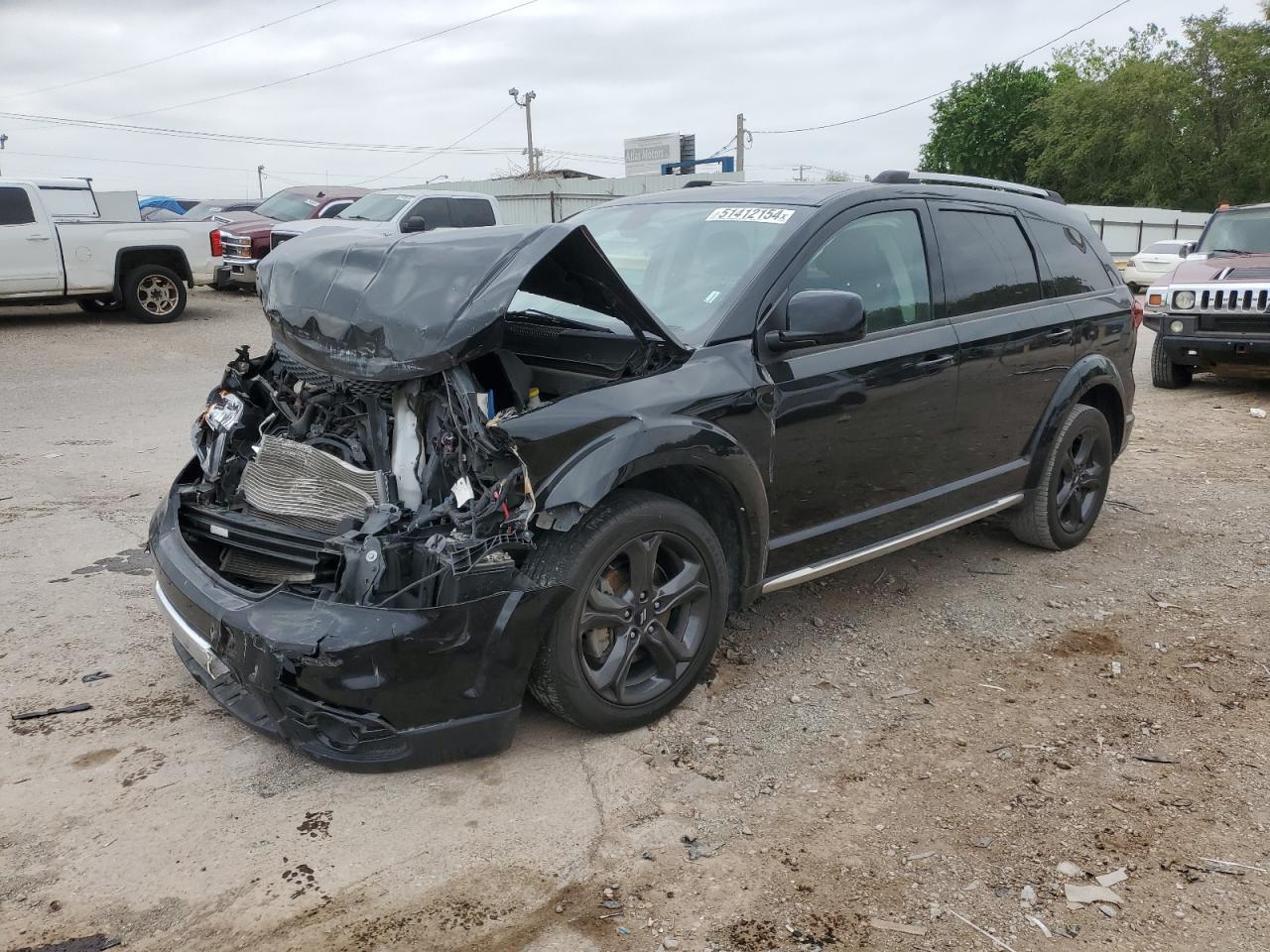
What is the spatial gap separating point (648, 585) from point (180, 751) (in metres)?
1.61

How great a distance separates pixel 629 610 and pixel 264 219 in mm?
16559

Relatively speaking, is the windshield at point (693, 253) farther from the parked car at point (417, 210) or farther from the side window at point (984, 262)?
the parked car at point (417, 210)

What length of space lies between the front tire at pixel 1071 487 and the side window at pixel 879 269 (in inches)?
55.7

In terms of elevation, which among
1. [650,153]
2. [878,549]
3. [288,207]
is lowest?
[878,549]

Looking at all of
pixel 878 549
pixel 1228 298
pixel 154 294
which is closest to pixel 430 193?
pixel 154 294

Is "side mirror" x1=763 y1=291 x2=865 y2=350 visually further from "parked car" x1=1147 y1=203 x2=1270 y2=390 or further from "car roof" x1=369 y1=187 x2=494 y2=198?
"car roof" x1=369 y1=187 x2=494 y2=198

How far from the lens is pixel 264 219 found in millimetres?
18016

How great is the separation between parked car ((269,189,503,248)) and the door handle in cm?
1207

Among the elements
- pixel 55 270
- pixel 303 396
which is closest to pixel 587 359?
pixel 303 396

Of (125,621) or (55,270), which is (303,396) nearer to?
(125,621)

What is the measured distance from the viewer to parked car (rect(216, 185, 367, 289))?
16969 mm

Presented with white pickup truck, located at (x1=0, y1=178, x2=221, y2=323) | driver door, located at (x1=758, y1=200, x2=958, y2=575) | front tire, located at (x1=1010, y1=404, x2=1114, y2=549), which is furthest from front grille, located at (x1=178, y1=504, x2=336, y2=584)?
white pickup truck, located at (x1=0, y1=178, x2=221, y2=323)

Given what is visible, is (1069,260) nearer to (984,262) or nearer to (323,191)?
(984,262)

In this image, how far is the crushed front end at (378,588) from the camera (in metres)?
3.00
